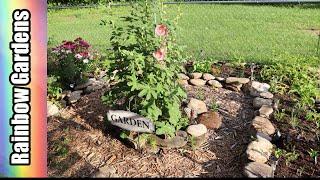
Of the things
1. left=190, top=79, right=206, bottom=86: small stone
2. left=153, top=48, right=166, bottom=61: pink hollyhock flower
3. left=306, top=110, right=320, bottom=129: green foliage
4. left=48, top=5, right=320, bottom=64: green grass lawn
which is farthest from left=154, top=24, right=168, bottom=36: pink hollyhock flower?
left=48, top=5, right=320, bottom=64: green grass lawn

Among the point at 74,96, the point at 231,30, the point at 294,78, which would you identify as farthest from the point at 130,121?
the point at 231,30

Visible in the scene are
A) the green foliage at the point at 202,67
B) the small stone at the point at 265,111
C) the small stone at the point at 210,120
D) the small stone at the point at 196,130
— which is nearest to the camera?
the small stone at the point at 196,130

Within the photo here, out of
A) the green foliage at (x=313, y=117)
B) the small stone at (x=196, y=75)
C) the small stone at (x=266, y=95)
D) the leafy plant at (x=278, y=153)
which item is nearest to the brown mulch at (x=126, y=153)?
the leafy plant at (x=278, y=153)

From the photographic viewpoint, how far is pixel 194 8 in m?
10.8

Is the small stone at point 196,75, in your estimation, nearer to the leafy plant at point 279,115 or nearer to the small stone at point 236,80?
the small stone at point 236,80

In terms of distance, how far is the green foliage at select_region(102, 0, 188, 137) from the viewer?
4016mm

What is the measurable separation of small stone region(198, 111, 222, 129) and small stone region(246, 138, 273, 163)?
0.52 metres

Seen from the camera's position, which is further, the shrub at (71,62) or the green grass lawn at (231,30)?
the green grass lawn at (231,30)

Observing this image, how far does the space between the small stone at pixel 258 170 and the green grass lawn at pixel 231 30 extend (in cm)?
231

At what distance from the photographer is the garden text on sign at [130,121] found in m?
3.89

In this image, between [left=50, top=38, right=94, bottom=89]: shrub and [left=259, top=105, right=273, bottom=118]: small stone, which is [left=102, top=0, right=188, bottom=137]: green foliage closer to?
[left=259, top=105, right=273, bottom=118]: small stone

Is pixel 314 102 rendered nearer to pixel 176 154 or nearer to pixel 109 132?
pixel 176 154

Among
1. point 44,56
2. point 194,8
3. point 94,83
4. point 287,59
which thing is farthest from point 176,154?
point 194,8

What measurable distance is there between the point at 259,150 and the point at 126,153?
108 centimetres
